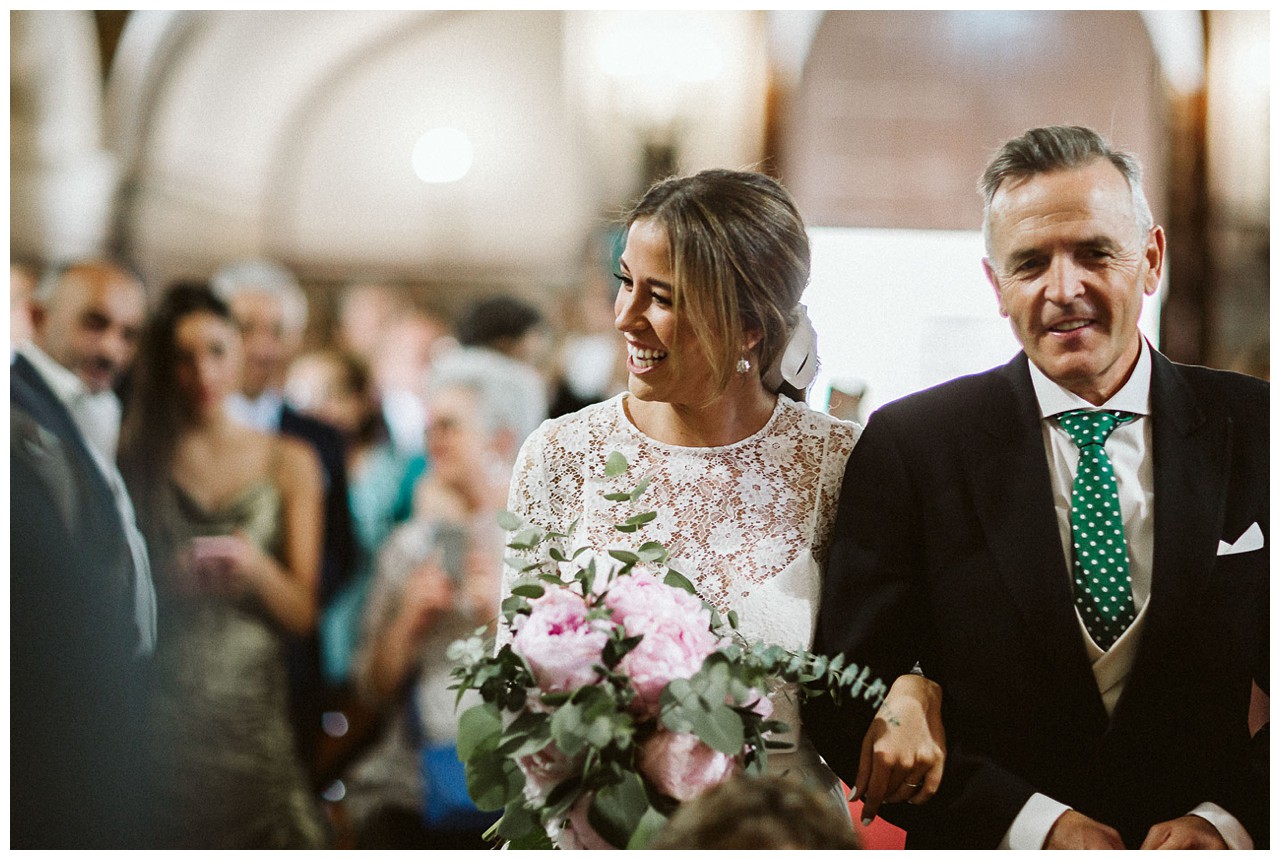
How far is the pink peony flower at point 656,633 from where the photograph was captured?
3.87 feet

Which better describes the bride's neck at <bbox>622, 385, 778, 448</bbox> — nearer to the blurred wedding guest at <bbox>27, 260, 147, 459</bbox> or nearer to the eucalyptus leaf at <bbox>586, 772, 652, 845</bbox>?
the eucalyptus leaf at <bbox>586, 772, 652, 845</bbox>

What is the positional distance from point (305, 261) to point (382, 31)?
78 cm

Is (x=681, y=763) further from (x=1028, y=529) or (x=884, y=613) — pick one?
(x=1028, y=529)

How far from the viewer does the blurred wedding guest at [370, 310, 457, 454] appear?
11.1 feet

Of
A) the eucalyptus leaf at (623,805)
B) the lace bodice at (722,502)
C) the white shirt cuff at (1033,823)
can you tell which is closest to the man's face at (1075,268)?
the lace bodice at (722,502)

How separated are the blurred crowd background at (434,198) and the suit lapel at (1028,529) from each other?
1425mm

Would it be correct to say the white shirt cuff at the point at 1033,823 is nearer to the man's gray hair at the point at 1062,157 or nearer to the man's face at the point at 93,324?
the man's gray hair at the point at 1062,157

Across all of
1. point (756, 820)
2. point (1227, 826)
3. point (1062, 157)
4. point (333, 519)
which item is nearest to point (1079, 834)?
point (1227, 826)

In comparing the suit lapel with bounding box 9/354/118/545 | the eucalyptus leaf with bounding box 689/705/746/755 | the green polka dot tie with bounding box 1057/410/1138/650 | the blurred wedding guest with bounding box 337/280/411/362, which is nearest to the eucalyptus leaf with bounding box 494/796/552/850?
the eucalyptus leaf with bounding box 689/705/746/755

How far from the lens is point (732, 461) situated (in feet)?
5.53

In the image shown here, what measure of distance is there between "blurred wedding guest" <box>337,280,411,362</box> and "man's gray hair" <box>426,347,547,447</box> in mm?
250

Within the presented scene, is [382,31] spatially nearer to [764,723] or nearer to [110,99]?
[110,99]

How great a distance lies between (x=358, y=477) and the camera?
3.31 metres

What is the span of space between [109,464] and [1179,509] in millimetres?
2425
